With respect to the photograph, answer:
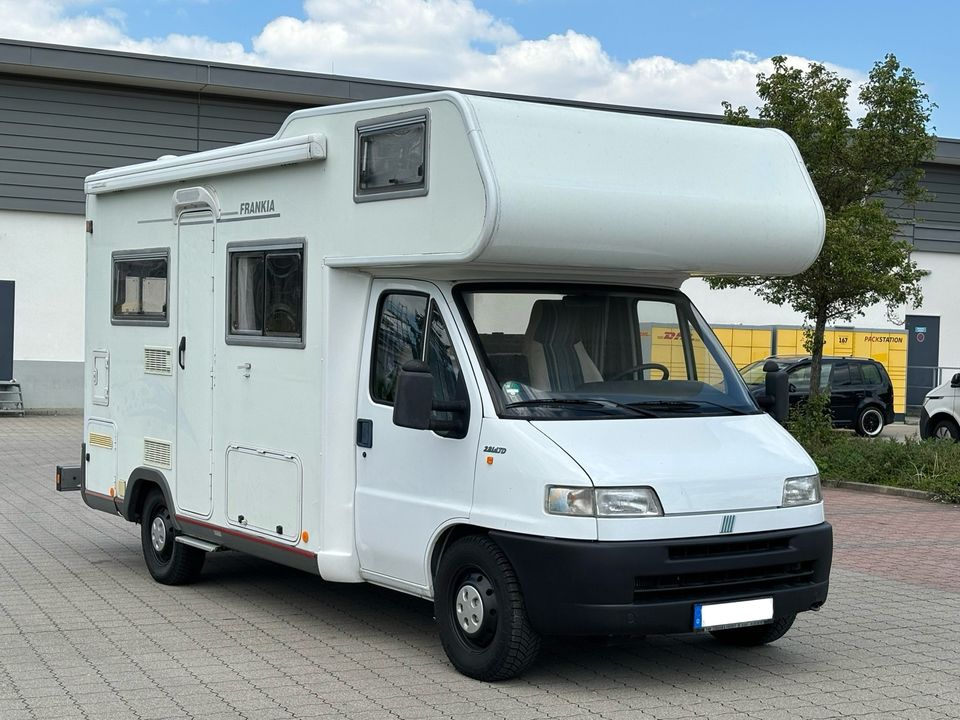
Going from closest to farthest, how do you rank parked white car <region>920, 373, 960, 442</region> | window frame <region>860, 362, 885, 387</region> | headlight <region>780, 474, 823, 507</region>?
headlight <region>780, 474, 823, 507</region>
parked white car <region>920, 373, 960, 442</region>
window frame <region>860, 362, 885, 387</region>

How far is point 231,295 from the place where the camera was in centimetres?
874

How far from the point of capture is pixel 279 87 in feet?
93.2

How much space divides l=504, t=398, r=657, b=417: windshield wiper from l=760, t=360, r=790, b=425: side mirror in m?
1.39

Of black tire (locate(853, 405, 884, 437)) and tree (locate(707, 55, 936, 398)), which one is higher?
tree (locate(707, 55, 936, 398))

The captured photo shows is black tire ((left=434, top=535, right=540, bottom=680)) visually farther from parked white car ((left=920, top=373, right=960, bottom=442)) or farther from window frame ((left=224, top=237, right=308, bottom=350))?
parked white car ((left=920, top=373, right=960, bottom=442))

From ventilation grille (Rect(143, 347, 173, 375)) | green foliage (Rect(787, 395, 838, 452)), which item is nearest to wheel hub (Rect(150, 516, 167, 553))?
ventilation grille (Rect(143, 347, 173, 375))

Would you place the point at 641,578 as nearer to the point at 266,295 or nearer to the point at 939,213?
the point at 266,295

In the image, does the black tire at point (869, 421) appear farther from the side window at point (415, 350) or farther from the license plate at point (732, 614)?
the license plate at point (732, 614)

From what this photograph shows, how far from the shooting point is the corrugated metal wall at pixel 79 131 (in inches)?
1048

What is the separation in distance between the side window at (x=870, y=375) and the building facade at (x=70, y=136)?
53.3 inches

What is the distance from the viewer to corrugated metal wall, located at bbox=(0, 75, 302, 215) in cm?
2661

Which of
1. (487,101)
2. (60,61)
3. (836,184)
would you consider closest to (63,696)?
(487,101)

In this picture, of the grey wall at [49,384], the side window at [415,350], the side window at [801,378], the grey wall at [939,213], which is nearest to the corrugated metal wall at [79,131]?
the grey wall at [49,384]

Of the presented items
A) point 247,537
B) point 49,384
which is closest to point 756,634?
point 247,537
